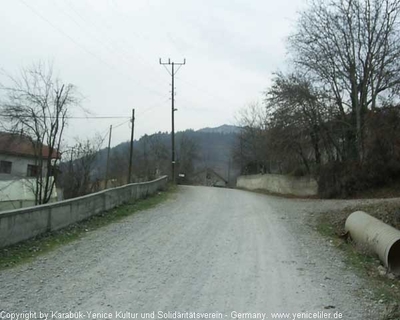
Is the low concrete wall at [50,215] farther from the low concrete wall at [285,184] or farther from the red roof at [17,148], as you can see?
the low concrete wall at [285,184]

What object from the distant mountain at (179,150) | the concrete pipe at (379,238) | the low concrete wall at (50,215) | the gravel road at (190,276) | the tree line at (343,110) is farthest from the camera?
the distant mountain at (179,150)

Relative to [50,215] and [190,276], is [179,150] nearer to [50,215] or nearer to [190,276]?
[50,215]

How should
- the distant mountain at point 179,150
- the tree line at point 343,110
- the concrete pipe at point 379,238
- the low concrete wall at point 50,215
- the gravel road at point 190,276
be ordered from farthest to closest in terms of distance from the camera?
the distant mountain at point 179,150 → the tree line at point 343,110 → the low concrete wall at point 50,215 → the concrete pipe at point 379,238 → the gravel road at point 190,276

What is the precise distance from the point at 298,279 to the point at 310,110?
75.4ft

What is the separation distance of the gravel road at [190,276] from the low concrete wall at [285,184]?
1787 centimetres

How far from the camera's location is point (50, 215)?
11.2 m

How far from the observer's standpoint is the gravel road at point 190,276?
19.1ft

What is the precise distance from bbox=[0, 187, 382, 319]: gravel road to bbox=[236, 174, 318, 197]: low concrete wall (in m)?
17.9

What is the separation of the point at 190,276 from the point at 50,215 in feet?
17.7

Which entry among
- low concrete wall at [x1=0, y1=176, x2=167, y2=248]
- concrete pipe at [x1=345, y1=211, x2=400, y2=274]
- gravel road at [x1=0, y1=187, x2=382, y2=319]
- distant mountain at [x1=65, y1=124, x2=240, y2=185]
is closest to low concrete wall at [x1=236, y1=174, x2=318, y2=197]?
distant mountain at [x1=65, y1=124, x2=240, y2=185]

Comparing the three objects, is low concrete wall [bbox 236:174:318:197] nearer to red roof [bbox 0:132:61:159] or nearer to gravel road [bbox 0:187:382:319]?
red roof [bbox 0:132:61:159]

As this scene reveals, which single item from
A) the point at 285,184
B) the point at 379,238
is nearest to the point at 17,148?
the point at 285,184

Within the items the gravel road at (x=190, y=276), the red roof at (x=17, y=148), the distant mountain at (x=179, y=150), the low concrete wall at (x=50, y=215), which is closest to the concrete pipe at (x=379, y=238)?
the gravel road at (x=190, y=276)

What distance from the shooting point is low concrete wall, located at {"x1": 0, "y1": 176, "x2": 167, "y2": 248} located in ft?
30.7
